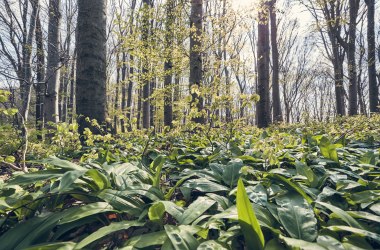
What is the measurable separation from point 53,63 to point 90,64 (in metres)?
5.92

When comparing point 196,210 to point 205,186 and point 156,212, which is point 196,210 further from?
point 205,186

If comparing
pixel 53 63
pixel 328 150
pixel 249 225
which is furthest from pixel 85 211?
pixel 53 63

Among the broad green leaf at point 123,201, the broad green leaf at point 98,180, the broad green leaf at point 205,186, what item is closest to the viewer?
the broad green leaf at point 123,201

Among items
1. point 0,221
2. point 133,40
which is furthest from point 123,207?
point 133,40

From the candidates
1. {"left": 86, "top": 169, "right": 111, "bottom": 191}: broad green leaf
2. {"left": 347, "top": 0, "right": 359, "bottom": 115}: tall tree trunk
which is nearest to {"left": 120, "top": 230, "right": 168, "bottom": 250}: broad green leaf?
{"left": 86, "top": 169, "right": 111, "bottom": 191}: broad green leaf

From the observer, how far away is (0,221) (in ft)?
4.56

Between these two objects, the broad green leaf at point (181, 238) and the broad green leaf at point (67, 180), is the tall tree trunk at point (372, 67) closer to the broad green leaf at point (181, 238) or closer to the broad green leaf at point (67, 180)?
the broad green leaf at point (181, 238)

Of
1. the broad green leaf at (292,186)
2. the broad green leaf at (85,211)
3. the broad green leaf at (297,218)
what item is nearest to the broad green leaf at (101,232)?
→ the broad green leaf at (85,211)

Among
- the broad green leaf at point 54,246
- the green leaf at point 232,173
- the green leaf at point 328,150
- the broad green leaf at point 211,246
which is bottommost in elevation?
the broad green leaf at point 54,246

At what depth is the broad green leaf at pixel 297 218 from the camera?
1.17 metres

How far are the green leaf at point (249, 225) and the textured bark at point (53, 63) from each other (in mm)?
8557

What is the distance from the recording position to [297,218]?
1.26m

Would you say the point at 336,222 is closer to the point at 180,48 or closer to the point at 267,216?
the point at 267,216

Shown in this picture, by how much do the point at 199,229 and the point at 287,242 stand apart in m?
0.37
